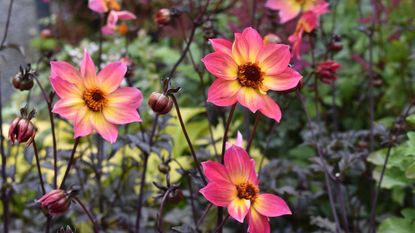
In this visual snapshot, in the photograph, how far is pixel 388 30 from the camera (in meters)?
2.71

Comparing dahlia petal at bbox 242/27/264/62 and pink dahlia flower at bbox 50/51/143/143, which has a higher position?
dahlia petal at bbox 242/27/264/62

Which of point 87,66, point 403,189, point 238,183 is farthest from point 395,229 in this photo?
point 87,66

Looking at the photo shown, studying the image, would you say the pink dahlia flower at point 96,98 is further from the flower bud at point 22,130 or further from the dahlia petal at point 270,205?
the dahlia petal at point 270,205

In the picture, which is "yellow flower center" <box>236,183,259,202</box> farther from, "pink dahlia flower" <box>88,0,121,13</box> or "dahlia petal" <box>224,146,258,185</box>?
"pink dahlia flower" <box>88,0,121,13</box>

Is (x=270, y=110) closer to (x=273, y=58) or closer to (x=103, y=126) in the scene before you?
(x=273, y=58)

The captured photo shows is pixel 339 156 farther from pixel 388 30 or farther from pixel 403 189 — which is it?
pixel 388 30

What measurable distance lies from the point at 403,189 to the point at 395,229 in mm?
371

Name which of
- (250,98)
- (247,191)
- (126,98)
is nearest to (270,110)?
(250,98)

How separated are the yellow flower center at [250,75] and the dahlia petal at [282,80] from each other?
0.04 ft

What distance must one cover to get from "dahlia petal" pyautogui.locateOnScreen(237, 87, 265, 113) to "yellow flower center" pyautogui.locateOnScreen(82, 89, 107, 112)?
0.25 metres

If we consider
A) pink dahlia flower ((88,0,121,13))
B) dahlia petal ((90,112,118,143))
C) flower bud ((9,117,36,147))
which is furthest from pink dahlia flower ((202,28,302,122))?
pink dahlia flower ((88,0,121,13))

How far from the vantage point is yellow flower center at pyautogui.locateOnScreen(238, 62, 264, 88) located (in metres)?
0.96

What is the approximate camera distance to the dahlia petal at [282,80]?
961mm

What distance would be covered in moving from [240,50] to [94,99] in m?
0.27
